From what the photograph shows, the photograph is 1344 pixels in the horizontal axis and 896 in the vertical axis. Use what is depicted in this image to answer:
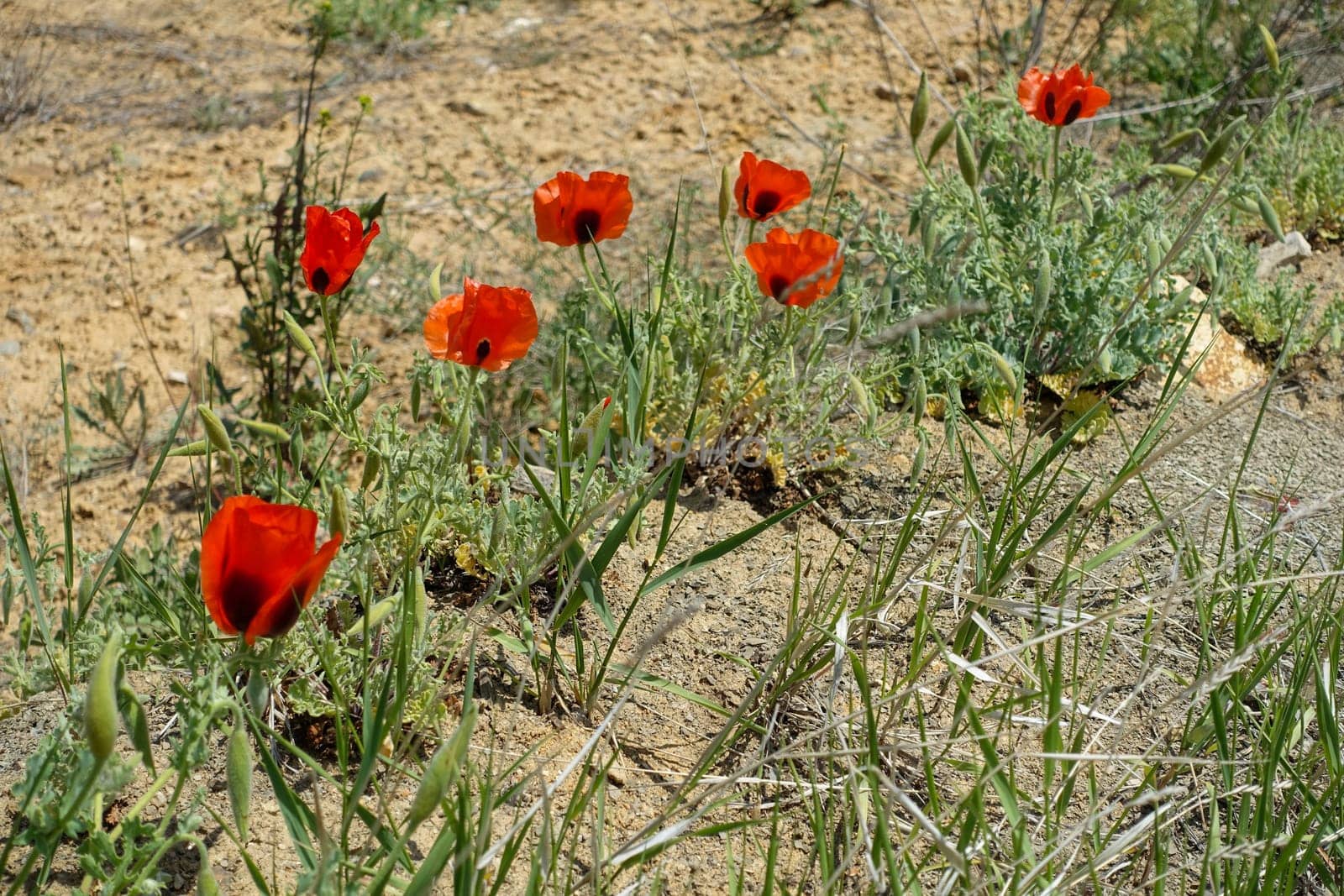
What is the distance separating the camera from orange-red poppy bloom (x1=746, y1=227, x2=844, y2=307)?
68.7 inches

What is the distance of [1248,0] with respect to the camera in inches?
156

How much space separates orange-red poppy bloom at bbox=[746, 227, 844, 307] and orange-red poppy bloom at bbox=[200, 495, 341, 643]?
0.82m

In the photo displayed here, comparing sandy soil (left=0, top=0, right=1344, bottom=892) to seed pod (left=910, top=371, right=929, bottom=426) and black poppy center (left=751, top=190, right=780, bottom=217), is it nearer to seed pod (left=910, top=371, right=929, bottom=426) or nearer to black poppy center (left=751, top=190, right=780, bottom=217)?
seed pod (left=910, top=371, right=929, bottom=426)

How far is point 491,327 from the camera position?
58.8 inches

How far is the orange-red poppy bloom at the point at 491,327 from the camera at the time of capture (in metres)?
1.48

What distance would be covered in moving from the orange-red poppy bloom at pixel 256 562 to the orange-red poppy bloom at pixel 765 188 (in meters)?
1.01

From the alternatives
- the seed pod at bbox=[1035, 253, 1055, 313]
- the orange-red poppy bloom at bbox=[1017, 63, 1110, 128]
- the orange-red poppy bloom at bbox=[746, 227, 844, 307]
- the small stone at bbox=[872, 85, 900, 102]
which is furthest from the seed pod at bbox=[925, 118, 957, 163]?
the small stone at bbox=[872, 85, 900, 102]

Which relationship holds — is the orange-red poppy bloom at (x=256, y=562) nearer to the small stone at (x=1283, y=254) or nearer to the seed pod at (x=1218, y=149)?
the seed pod at (x=1218, y=149)

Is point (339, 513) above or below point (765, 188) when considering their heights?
below

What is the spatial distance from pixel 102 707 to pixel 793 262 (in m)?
1.07

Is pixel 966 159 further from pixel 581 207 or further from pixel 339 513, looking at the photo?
pixel 339 513

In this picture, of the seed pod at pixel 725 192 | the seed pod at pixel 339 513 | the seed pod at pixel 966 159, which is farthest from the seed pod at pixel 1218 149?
the seed pod at pixel 339 513

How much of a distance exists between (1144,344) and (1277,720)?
3.34 ft

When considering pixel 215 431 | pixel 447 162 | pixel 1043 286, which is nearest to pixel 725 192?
pixel 1043 286
